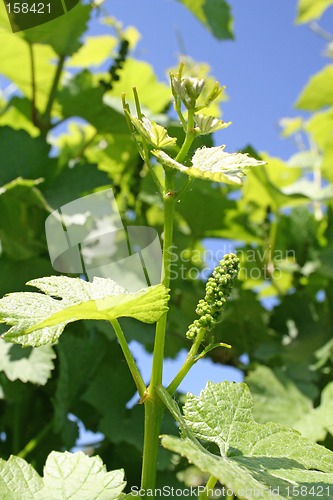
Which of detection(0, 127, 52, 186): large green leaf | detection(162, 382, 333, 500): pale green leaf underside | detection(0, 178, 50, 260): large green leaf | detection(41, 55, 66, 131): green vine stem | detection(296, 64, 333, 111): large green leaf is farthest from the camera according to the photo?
detection(296, 64, 333, 111): large green leaf

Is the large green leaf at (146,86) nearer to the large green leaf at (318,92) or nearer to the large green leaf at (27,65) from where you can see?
the large green leaf at (27,65)

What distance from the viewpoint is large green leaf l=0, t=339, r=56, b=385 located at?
1.06 m

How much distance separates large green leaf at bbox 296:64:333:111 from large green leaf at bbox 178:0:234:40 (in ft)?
1.55

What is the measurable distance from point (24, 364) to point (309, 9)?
4.61 feet

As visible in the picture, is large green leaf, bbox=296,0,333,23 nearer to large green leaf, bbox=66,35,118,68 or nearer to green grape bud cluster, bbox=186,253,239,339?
large green leaf, bbox=66,35,118,68

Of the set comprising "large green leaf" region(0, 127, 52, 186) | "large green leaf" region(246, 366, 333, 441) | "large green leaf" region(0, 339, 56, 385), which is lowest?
"large green leaf" region(246, 366, 333, 441)

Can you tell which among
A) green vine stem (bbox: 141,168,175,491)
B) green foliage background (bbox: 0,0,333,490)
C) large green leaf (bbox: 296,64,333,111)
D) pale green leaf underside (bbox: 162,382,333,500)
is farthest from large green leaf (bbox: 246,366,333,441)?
large green leaf (bbox: 296,64,333,111)

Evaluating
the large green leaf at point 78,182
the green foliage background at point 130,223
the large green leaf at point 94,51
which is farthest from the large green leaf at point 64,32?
the large green leaf at point 94,51

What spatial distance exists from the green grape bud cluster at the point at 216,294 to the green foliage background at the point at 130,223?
55cm

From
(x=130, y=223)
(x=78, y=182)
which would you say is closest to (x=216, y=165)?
(x=78, y=182)

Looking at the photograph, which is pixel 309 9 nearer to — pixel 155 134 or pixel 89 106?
pixel 89 106

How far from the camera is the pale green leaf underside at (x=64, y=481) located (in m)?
0.66

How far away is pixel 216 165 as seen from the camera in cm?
59

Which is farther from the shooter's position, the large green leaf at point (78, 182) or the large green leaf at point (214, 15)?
the large green leaf at point (214, 15)
